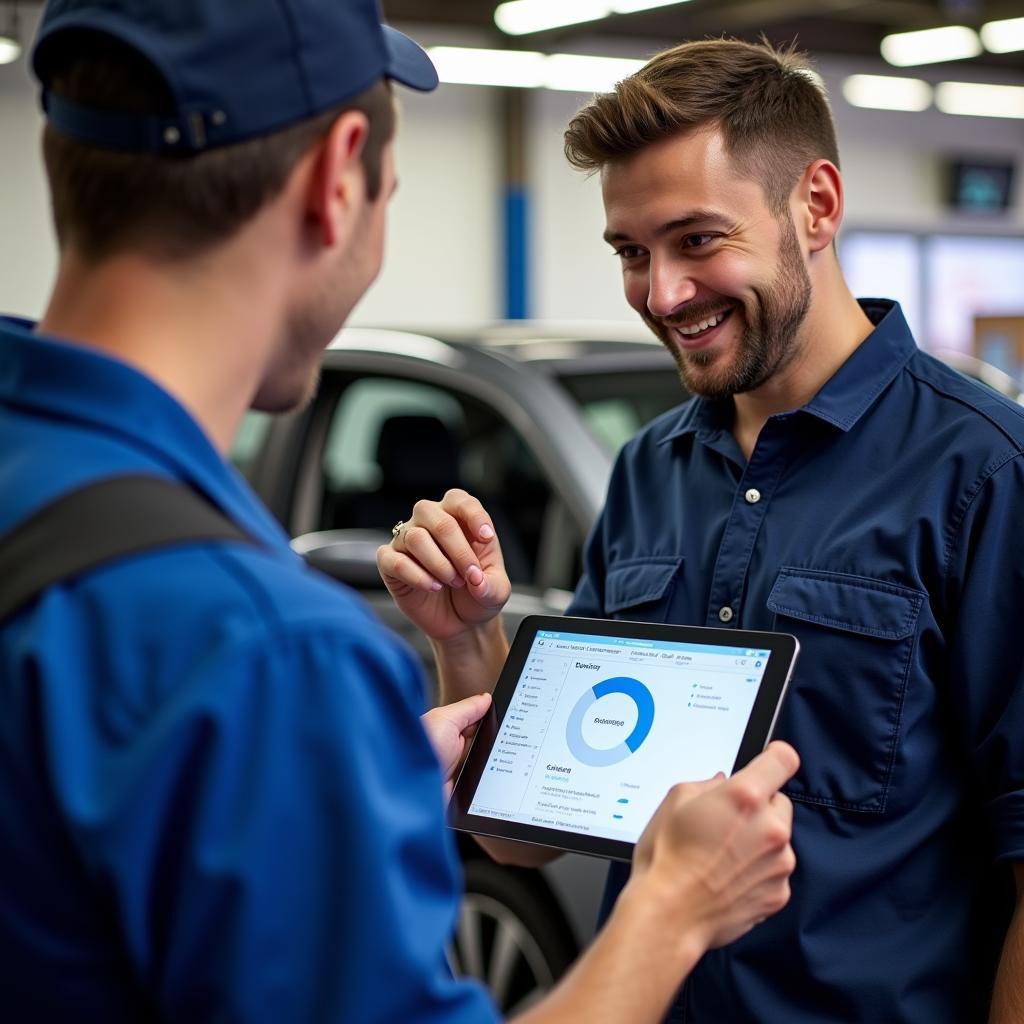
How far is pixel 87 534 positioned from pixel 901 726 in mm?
1064

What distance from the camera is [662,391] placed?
11.5 feet

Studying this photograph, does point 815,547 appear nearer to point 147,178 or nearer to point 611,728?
point 611,728

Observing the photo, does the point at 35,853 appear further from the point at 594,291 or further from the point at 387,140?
the point at 594,291

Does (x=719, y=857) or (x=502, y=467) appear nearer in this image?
(x=719, y=857)

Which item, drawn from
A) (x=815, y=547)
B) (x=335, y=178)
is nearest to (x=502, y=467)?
(x=815, y=547)

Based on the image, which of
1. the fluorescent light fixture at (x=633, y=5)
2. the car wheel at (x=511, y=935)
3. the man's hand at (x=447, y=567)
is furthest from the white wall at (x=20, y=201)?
the man's hand at (x=447, y=567)

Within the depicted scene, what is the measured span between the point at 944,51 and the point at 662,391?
9311 millimetres

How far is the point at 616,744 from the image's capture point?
1.58m

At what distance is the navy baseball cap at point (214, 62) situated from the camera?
0.95 metres

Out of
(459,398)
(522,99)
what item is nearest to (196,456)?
(459,398)

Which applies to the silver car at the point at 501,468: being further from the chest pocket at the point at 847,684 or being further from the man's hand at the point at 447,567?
the chest pocket at the point at 847,684

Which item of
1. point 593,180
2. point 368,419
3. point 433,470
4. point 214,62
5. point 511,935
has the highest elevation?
point 593,180

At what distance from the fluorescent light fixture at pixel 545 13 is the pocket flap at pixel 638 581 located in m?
8.14

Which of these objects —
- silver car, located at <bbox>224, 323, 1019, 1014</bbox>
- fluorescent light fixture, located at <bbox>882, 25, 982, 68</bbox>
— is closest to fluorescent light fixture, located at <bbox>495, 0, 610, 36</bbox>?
fluorescent light fixture, located at <bbox>882, 25, 982, 68</bbox>
